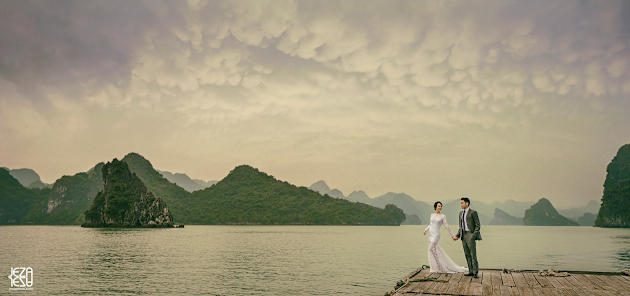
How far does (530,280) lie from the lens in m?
16.2

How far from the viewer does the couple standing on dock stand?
1605 centimetres

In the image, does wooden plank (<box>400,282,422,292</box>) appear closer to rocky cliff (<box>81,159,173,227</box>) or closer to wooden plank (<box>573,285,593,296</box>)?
wooden plank (<box>573,285,593,296</box>)

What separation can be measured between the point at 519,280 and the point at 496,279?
909mm

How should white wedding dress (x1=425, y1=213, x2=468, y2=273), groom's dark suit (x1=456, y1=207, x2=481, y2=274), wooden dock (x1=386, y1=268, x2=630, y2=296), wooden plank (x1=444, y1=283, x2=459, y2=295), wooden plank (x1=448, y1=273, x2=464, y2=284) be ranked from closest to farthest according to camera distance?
wooden plank (x1=444, y1=283, x2=459, y2=295)
wooden dock (x1=386, y1=268, x2=630, y2=296)
wooden plank (x1=448, y1=273, x2=464, y2=284)
groom's dark suit (x1=456, y1=207, x2=481, y2=274)
white wedding dress (x1=425, y1=213, x2=468, y2=273)

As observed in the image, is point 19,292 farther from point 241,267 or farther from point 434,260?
point 434,260

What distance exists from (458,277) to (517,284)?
2359 millimetres

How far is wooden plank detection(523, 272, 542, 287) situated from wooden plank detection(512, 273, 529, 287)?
0.13 m

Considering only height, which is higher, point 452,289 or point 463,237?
point 463,237

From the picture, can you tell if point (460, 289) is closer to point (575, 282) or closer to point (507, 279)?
point (507, 279)

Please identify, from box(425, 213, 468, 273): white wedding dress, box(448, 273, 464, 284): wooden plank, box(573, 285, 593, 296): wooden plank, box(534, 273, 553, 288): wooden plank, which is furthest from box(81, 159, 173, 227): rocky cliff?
box(573, 285, 593, 296): wooden plank

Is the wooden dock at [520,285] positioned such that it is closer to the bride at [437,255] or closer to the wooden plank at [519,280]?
the wooden plank at [519,280]

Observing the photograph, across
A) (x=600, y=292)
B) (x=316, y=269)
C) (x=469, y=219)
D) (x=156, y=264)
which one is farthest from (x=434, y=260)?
(x=156, y=264)

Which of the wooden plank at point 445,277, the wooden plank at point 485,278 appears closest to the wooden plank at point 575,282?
the wooden plank at point 485,278

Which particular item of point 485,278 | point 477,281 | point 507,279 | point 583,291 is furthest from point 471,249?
point 583,291
